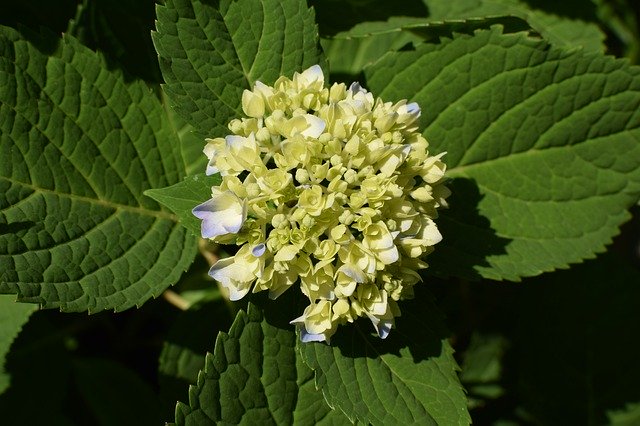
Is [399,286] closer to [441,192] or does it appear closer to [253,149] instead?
[441,192]

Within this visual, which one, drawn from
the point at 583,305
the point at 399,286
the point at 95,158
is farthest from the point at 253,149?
the point at 583,305

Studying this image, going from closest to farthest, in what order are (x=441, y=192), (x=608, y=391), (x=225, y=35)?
(x=441, y=192) → (x=225, y=35) → (x=608, y=391)

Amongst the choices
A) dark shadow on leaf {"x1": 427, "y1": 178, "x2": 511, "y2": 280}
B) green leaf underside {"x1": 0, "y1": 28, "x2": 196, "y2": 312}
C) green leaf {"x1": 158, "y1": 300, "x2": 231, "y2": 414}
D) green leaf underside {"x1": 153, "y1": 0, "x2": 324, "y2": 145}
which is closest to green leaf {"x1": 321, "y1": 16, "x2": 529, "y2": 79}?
green leaf underside {"x1": 153, "y1": 0, "x2": 324, "y2": 145}

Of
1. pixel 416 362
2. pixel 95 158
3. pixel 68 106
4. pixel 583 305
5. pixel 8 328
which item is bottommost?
pixel 583 305

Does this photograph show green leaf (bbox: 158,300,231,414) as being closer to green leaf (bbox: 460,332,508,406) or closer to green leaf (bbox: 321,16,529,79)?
green leaf (bbox: 321,16,529,79)

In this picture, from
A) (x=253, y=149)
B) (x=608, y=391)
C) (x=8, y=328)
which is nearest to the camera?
(x=253, y=149)

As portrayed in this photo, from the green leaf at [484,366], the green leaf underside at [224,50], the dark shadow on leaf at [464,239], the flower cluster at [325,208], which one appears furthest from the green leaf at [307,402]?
the green leaf at [484,366]
